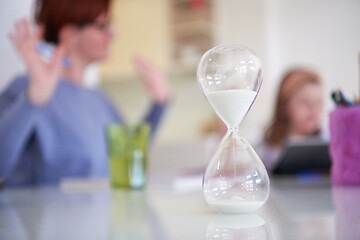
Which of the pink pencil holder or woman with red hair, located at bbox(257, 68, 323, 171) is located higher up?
the pink pencil holder

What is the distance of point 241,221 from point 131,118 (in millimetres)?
4359

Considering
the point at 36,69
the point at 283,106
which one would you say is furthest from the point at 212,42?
the point at 36,69

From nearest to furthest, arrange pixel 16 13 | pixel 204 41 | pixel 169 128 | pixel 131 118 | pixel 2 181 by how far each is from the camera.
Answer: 1. pixel 2 181
2. pixel 16 13
3. pixel 204 41
4. pixel 169 128
5. pixel 131 118

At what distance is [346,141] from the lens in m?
0.97

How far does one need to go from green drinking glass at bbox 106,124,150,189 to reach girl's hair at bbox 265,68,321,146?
4.48 ft

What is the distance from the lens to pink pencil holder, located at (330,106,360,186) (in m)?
0.96

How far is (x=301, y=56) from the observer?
367 centimetres

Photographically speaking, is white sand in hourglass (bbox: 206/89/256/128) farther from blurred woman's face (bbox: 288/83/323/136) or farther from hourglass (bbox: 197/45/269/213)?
blurred woman's face (bbox: 288/83/323/136)

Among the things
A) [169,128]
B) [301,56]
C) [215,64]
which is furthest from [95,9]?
[169,128]

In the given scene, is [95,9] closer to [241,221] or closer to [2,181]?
[2,181]

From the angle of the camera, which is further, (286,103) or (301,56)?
(301,56)

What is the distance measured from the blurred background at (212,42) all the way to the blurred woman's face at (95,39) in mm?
1239

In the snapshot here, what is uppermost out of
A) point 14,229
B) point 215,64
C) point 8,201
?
point 215,64

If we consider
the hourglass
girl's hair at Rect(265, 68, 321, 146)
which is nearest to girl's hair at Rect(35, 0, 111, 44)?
girl's hair at Rect(265, 68, 321, 146)
